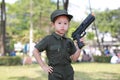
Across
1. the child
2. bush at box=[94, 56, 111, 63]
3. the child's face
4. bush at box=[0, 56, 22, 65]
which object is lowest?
bush at box=[94, 56, 111, 63]

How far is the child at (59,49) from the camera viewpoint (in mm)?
Result: 4207

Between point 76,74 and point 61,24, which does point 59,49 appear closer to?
point 61,24

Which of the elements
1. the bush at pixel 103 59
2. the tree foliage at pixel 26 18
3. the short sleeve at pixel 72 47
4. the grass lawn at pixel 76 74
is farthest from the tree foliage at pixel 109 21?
the short sleeve at pixel 72 47

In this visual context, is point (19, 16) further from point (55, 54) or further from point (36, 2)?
point (55, 54)

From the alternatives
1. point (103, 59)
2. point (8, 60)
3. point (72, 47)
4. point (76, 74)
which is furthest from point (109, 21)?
point (72, 47)

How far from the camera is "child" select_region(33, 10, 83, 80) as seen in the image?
166 inches

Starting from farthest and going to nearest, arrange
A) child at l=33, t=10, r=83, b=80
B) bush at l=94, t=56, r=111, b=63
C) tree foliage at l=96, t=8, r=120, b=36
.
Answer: tree foliage at l=96, t=8, r=120, b=36 < bush at l=94, t=56, r=111, b=63 < child at l=33, t=10, r=83, b=80

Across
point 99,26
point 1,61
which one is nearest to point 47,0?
point 99,26

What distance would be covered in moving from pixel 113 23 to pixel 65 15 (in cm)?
5929

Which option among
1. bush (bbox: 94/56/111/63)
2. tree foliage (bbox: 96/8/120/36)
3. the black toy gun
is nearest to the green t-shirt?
the black toy gun

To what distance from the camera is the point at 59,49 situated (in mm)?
4242

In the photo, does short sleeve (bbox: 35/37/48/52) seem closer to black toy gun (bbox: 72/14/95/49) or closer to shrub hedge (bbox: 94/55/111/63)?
black toy gun (bbox: 72/14/95/49)

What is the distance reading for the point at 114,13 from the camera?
61781 mm

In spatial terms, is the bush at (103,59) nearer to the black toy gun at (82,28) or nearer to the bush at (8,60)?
the bush at (8,60)
